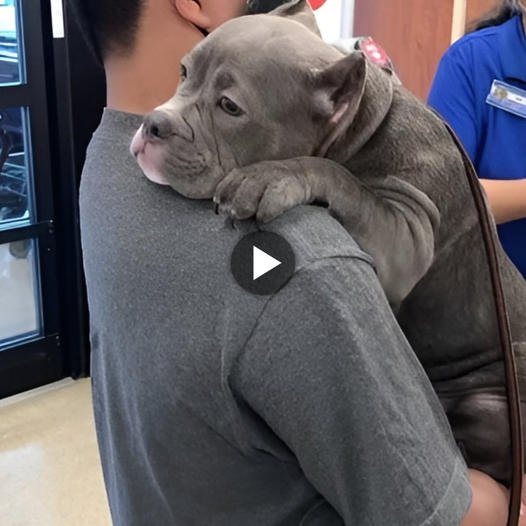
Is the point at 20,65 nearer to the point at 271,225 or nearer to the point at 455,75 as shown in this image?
the point at 455,75

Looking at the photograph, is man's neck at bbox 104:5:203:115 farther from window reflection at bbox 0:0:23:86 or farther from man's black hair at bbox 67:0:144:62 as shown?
window reflection at bbox 0:0:23:86

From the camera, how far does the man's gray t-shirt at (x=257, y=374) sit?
2.39ft

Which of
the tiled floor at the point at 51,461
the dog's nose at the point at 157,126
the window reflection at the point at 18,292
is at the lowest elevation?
the tiled floor at the point at 51,461

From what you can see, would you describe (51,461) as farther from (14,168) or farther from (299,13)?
(299,13)

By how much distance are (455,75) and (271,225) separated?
101cm

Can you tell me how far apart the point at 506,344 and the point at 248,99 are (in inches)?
17.6

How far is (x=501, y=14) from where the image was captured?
176 centimetres

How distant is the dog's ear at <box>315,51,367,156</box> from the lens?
87 centimetres

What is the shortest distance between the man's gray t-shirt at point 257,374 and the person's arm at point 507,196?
32.2 inches

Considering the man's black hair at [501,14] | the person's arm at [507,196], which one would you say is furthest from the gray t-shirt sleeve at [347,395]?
the man's black hair at [501,14]

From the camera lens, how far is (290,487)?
2.78ft

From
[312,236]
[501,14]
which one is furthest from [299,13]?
[501,14]

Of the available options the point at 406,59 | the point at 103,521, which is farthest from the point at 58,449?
the point at 406,59

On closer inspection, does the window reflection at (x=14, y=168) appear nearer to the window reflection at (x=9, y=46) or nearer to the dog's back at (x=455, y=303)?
the window reflection at (x=9, y=46)
